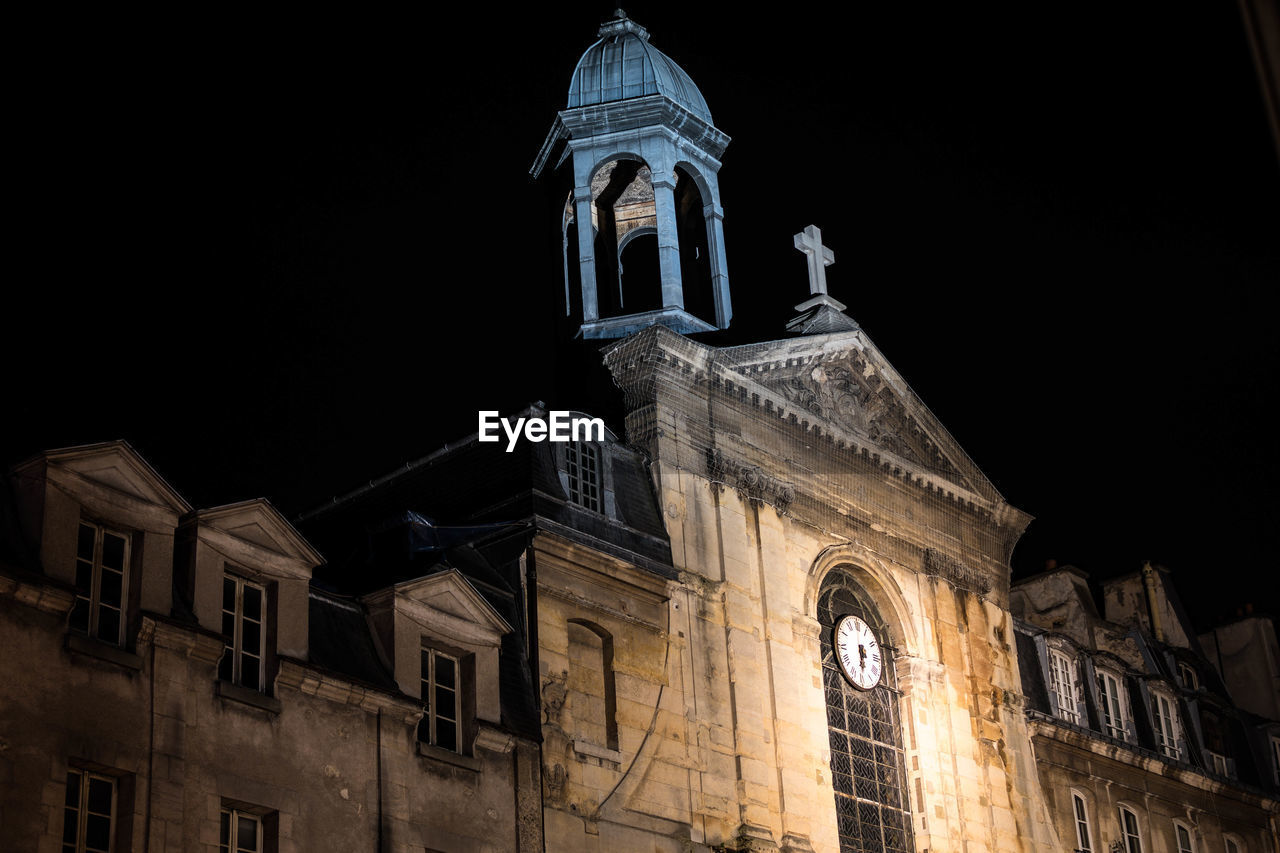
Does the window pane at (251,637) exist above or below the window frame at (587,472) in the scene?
below

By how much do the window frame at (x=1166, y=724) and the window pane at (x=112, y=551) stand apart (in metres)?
23.5

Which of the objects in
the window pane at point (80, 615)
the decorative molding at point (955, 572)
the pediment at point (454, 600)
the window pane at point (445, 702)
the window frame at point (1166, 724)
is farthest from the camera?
the window frame at point (1166, 724)

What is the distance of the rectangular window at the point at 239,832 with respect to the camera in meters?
17.6

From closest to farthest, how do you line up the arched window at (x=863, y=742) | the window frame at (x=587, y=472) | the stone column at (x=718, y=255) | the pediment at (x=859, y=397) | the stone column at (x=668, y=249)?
the window frame at (x=587, y=472) → the arched window at (x=863, y=742) → the pediment at (x=859, y=397) → the stone column at (x=668, y=249) → the stone column at (x=718, y=255)

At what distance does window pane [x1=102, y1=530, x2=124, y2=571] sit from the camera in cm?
1756

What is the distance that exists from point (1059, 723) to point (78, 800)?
792 inches

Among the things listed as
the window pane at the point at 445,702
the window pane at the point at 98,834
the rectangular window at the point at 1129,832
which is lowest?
the window pane at the point at 98,834

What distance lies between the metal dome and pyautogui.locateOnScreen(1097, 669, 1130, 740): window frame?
1378 centimetres

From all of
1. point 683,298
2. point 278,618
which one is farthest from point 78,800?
point 683,298

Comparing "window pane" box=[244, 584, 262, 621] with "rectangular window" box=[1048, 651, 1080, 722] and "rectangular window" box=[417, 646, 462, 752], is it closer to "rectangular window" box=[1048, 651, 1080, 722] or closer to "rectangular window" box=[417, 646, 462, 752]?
"rectangular window" box=[417, 646, 462, 752]

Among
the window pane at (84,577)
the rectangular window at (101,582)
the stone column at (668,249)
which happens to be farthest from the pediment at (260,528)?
the stone column at (668,249)

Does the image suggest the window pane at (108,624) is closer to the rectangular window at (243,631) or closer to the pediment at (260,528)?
the rectangular window at (243,631)

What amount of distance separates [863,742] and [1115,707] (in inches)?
349

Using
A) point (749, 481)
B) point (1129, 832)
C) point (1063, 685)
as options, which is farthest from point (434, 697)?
point (1129, 832)
